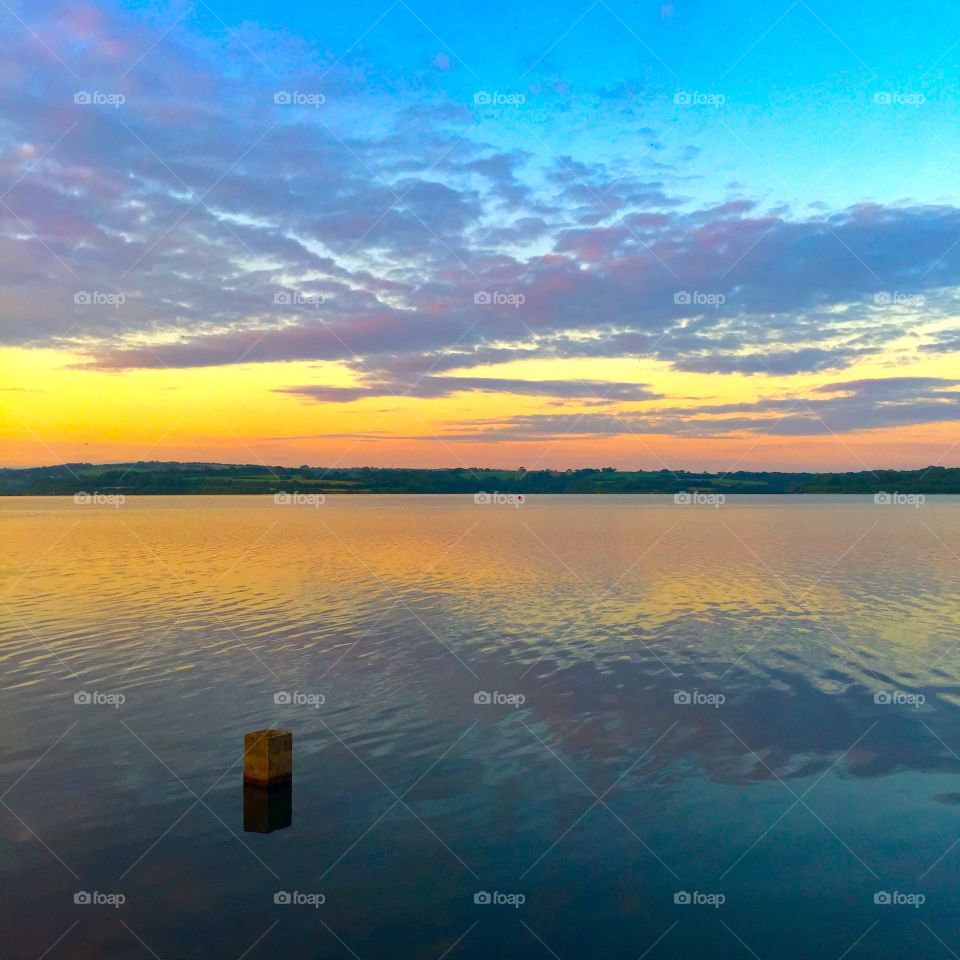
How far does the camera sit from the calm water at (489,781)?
43.4ft

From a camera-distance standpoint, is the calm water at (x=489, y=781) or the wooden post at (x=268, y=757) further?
the wooden post at (x=268, y=757)

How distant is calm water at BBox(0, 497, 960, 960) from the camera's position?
13242mm

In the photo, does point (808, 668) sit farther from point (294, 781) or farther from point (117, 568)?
point (117, 568)

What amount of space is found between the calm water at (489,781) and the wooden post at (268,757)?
66cm

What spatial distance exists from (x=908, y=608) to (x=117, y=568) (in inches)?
2314

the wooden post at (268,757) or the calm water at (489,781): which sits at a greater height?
the wooden post at (268,757)

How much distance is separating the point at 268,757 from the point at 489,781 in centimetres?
522

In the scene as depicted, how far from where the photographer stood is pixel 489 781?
62.3 feet

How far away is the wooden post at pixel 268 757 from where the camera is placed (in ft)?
57.7

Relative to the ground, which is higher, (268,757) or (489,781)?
(268,757)

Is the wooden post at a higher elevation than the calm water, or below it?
higher

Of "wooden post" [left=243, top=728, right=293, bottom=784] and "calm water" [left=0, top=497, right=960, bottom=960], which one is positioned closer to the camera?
"calm water" [left=0, top=497, right=960, bottom=960]

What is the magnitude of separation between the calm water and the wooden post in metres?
0.66

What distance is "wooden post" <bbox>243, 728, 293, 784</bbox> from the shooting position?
692 inches
